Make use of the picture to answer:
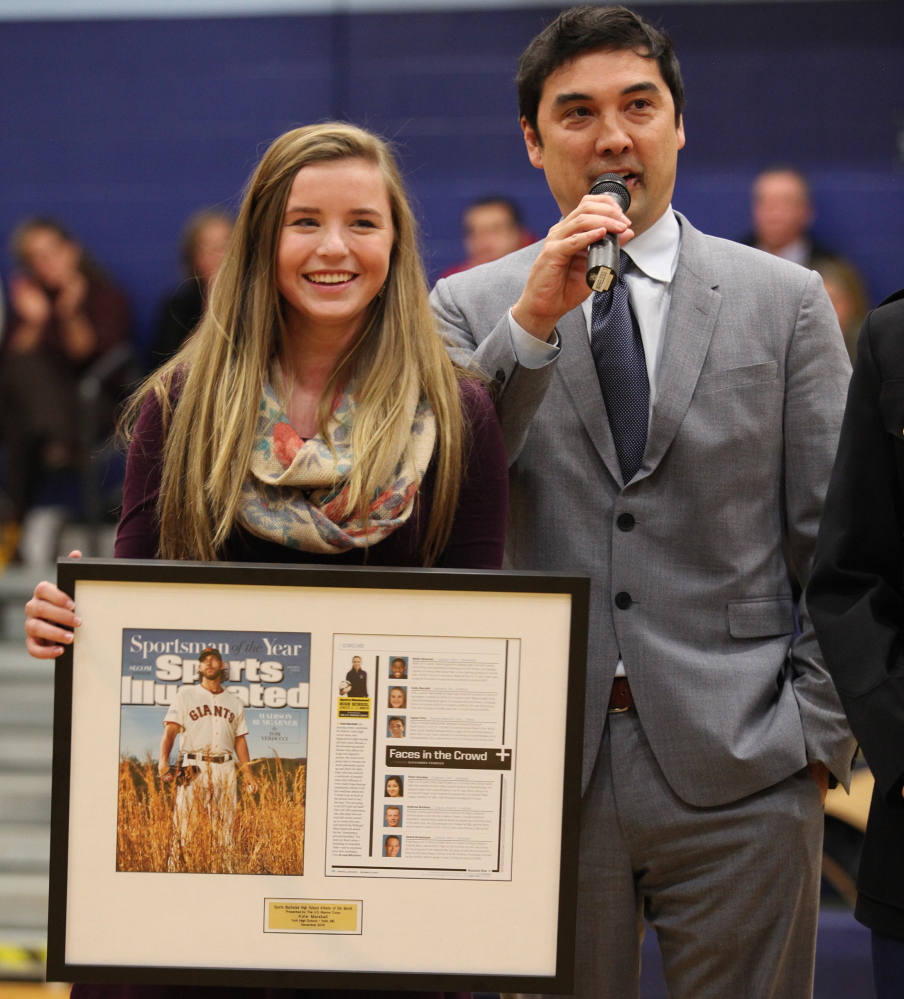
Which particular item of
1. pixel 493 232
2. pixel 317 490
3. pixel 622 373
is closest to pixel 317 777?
pixel 317 490

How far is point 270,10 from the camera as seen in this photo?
7.48 m

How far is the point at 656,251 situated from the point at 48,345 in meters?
5.61

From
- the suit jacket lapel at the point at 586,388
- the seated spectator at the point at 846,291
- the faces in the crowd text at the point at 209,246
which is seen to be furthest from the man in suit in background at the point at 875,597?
the faces in the crowd text at the point at 209,246

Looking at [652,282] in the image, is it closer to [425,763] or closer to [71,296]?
[425,763]

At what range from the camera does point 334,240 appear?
1.62 meters

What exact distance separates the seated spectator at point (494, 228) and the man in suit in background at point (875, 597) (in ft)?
16.4

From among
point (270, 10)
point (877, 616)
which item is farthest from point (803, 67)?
point (877, 616)

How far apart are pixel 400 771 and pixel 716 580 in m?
0.59

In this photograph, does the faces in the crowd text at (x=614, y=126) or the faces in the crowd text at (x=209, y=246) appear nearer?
the faces in the crowd text at (x=614, y=126)

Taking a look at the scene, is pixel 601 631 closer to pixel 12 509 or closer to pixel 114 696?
pixel 114 696

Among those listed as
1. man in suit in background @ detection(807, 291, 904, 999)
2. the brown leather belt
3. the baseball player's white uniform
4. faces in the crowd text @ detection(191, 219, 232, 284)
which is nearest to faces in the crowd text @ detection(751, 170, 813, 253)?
faces in the crowd text @ detection(191, 219, 232, 284)

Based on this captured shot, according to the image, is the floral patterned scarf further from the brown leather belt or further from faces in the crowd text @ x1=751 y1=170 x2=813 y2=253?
faces in the crowd text @ x1=751 y1=170 x2=813 y2=253

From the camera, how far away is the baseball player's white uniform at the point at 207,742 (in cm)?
150

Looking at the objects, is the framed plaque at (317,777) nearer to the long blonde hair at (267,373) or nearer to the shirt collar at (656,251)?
the long blonde hair at (267,373)
